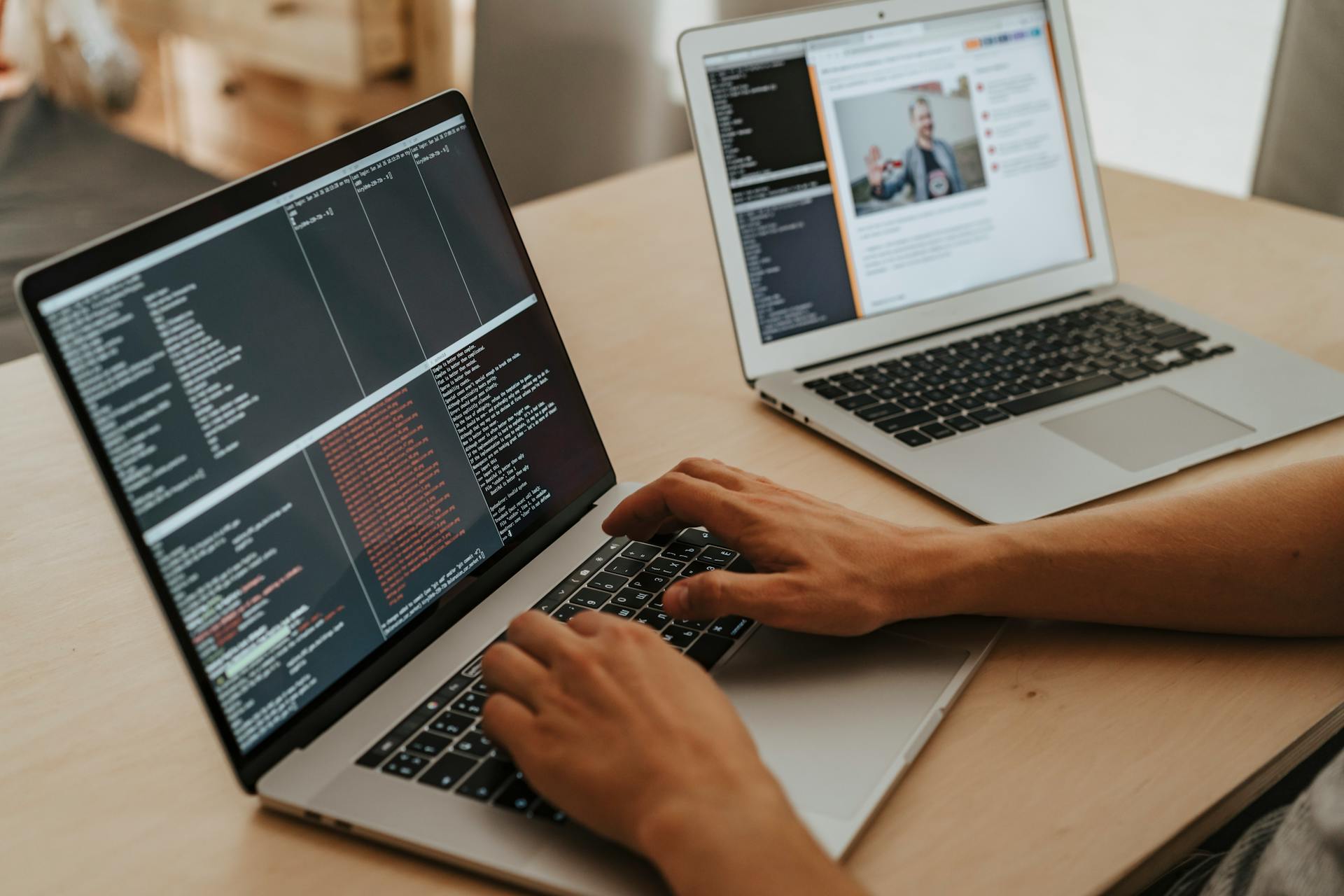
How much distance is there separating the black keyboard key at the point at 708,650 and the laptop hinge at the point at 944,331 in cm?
37

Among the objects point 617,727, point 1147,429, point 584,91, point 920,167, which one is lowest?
point 1147,429

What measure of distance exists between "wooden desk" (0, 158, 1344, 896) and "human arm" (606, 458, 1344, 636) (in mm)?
27

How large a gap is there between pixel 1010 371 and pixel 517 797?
2.11 feet

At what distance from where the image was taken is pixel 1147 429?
0.94 metres

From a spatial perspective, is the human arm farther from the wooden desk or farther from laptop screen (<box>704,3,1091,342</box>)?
laptop screen (<box>704,3,1091,342</box>)

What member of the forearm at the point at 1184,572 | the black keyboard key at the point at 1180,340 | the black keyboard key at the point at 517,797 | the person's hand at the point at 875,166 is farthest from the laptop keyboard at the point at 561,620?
the black keyboard key at the point at 1180,340

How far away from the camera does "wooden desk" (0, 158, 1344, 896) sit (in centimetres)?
56

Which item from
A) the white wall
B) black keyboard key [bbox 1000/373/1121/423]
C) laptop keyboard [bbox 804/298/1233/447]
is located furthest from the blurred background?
black keyboard key [bbox 1000/373/1121/423]

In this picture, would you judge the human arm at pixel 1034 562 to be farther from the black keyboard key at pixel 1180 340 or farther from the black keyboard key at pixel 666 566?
the black keyboard key at pixel 1180 340

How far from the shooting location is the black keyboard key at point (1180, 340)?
3.51ft

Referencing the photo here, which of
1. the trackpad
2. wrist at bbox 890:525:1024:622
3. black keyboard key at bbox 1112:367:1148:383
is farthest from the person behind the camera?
black keyboard key at bbox 1112:367:1148:383

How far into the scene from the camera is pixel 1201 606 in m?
0.72

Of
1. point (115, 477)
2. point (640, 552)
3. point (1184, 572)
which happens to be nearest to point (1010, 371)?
point (1184, 572)

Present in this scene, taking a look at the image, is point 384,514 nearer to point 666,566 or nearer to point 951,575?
point 666,566
